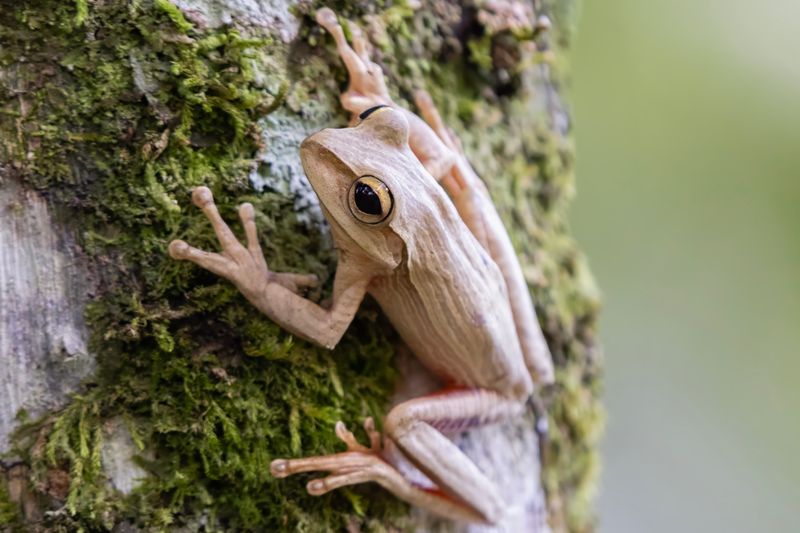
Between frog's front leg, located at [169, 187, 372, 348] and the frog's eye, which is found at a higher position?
the frog's eye

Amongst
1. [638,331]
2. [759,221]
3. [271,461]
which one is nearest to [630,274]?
[638,331]

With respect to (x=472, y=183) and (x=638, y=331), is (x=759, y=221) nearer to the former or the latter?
(x=638, y=331)

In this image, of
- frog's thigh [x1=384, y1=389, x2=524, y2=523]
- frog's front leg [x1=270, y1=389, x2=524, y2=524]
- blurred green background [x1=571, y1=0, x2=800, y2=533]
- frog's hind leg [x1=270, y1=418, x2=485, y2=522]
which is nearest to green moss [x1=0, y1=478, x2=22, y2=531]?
frog's hind leg [x1=270, y1=418, x2=485, y2=522]

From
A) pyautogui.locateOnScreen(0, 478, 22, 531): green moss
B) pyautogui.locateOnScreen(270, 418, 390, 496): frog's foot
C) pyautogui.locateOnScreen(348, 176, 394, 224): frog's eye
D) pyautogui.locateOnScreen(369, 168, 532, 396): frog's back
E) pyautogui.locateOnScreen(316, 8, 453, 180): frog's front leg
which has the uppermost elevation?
pyautogui.locateOnScreen(316, 8, 453, 180): frog's front leg

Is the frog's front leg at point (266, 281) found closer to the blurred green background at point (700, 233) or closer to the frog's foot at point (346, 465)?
the frog's foot at point (346, 465)

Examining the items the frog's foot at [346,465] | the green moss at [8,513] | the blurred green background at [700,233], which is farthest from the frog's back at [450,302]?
the blurred green background at [700,233]

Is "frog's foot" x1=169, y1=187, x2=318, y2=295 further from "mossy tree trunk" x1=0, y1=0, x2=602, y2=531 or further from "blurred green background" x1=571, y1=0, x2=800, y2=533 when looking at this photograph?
"blurred green background" x1=571, y1=0, x2=800, y2=533

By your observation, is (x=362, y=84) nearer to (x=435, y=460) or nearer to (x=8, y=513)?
(x=435, y=460)
